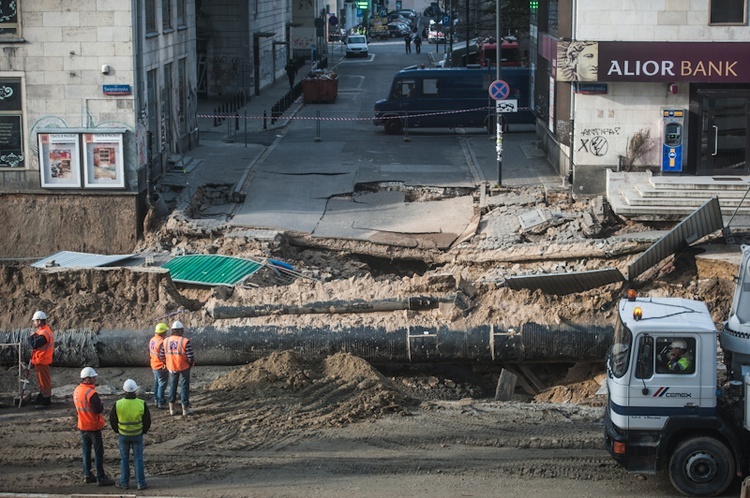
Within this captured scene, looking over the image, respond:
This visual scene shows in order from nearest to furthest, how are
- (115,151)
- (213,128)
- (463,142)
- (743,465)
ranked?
(743,465) → (115,151) → (463,142) → (213,128)

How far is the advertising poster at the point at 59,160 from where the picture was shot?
77.4 feet

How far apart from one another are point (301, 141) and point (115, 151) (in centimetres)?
928

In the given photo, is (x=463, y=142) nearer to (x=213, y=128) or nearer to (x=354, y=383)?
(x=213, y=128)

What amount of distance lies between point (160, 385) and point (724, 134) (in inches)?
576

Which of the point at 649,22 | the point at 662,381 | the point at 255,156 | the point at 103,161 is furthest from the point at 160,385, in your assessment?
the point at 255,156

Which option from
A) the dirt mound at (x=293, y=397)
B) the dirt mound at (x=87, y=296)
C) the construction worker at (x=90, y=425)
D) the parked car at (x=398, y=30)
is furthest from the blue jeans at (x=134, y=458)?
the parked car at (x=398, y=30)

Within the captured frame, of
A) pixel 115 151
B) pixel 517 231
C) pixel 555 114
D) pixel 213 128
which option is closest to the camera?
pixel 517 231

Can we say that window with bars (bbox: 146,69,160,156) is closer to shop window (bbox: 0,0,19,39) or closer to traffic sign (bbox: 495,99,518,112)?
shop window (bbox: 0,0,19,39)

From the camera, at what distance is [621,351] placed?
12484mm

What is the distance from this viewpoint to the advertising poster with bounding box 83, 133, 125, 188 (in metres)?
23.6

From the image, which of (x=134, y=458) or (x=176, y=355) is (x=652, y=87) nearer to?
(x=176, y=355)

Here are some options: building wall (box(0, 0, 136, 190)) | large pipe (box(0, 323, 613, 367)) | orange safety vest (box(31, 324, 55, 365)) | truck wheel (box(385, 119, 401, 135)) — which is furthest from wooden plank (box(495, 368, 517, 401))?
truck wheel (box(385, 119, 401, 135))

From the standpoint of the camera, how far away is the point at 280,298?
61.6 feet

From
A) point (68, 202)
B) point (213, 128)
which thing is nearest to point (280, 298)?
point (68, 202)
